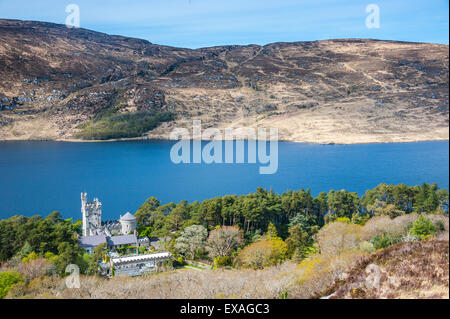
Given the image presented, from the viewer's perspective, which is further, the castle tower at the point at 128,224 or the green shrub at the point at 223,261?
the castle tower at the point at 128,224

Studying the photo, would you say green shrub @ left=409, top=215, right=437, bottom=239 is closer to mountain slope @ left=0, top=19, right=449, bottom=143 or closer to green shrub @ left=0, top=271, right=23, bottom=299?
green shrub @ left=0, top=271, right=23, bottom=299

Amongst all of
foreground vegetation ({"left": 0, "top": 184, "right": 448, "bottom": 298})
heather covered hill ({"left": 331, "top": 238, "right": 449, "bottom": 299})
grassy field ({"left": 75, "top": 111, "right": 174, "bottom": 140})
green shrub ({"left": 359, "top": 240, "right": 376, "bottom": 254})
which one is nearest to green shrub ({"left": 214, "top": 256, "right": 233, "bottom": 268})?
foreground vegetation ({"left": 0, "top": 184, "right": 448, "bottom": 298})

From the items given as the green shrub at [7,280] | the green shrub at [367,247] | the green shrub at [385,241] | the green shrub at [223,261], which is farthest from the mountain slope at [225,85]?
the green shrub at [7,280]

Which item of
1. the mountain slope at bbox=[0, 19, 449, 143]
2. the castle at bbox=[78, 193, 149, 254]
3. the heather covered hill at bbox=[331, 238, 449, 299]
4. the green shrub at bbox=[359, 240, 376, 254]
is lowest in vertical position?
the castle at bbox=[78, 193, 149, 254]

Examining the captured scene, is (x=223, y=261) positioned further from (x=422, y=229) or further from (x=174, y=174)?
(x=174, y=174)

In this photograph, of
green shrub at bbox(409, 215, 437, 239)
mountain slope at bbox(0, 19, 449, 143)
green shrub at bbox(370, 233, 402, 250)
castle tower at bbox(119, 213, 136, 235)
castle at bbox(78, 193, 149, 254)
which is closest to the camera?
green shrub at bbox(370, 233, 402, 250)

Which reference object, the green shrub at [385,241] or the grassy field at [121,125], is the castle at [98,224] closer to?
the green shrub at [385,241]
